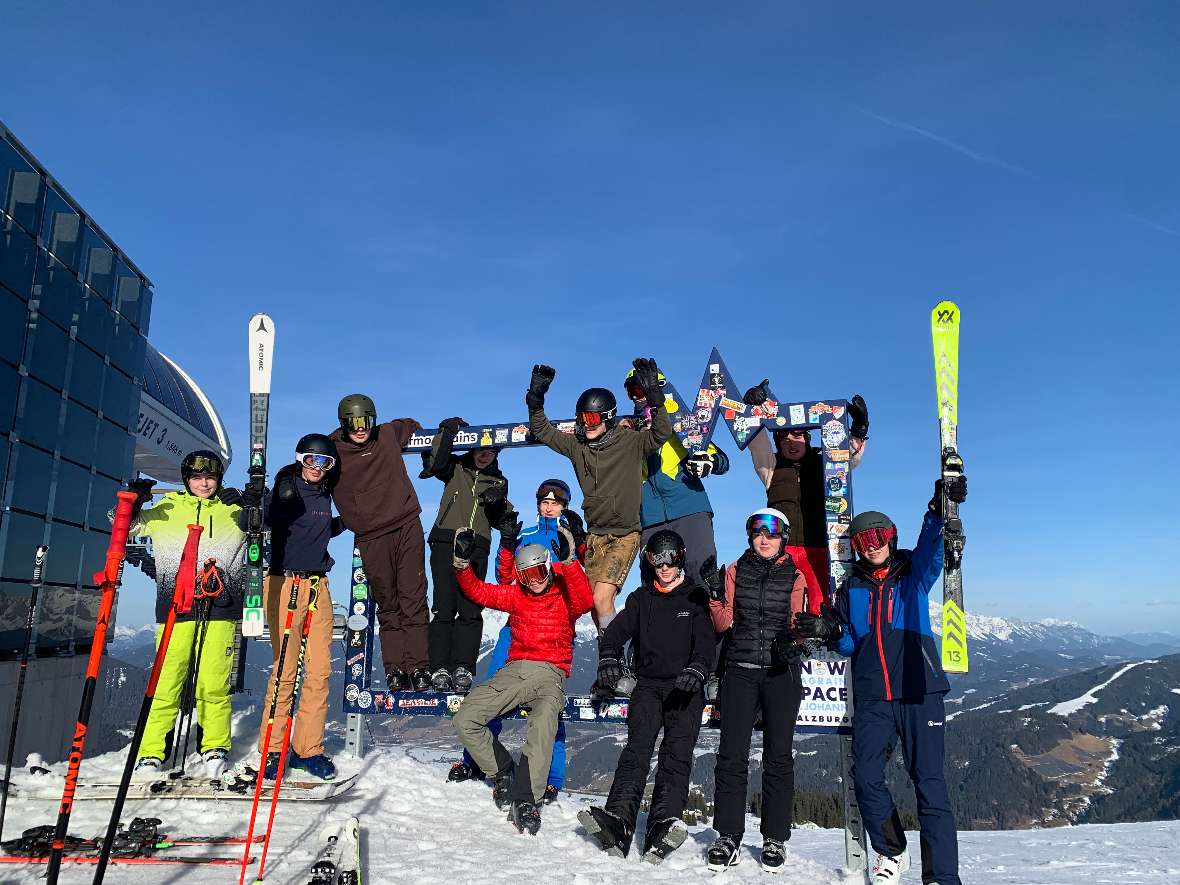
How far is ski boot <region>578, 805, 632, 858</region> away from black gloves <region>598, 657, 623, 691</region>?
3.57ft

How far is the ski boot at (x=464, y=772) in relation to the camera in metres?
8.38

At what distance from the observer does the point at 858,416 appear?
8086 millimetres

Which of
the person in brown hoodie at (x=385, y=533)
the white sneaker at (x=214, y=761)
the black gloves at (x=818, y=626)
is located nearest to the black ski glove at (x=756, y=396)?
the black gloves at (x=818, y=626)

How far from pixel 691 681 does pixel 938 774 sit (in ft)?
6.27

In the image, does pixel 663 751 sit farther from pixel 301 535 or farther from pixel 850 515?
pixel 301 535

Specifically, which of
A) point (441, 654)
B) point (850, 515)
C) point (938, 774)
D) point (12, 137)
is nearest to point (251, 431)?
point (441, 654)

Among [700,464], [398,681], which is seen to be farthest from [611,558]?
[398,681]

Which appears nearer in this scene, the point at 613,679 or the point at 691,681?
the point at 691,681

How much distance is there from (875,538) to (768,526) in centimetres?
87

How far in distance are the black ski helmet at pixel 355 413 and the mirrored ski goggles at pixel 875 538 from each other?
5.14m

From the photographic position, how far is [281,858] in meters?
4.98

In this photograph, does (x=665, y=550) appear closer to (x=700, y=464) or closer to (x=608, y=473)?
(x=700, y=464)

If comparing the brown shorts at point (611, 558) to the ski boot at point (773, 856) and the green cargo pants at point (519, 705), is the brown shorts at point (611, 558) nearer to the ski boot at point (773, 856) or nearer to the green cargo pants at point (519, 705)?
the green cargo pants at point (519, 705)

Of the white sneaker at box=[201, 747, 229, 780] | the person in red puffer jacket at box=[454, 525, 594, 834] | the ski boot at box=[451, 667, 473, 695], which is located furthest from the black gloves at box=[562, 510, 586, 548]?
the white sneaker at box=[201, 747, 229, 780]
